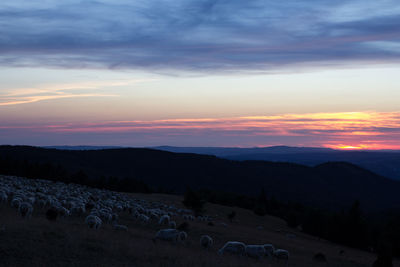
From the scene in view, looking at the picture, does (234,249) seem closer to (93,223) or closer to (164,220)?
(93,223)

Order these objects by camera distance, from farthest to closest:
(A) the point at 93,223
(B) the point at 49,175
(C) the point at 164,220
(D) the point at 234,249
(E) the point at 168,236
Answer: (B) the point at 49,175 → (C) the point at 164,220 → (A) the point at 93,223 → (E) the point at 168,236 → (D) the point at 234,249

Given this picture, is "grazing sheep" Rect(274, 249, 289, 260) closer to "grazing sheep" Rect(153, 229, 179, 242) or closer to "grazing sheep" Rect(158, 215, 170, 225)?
"grazing sheep" Rect(153, 229, 179, 242)

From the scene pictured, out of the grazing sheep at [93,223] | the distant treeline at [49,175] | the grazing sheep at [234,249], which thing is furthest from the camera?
the distant treeline at [49,175]

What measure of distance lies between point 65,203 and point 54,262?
1824 cm

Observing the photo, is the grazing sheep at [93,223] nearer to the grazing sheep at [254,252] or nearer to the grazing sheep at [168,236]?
the grazing sheep at [168,236]

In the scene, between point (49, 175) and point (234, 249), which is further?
point (49, 175)

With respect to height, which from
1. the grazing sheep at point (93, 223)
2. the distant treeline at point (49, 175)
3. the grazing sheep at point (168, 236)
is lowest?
the distant treeline at point (49, 175)

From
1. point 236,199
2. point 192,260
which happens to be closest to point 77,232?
point 192,260

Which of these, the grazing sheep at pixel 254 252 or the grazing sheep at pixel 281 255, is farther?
the grazing sheep at pixel 281 255

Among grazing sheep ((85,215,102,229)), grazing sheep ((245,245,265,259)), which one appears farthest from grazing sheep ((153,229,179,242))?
grazing sheep ((245,245,265,259))

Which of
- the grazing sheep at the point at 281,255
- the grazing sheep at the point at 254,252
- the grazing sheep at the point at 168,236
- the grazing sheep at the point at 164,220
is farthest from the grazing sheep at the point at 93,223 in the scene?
the grazing sheep at the point at 281,255

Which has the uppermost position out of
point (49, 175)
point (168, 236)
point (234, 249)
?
point (168, 236)

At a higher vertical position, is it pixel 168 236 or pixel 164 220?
pixel 168 236

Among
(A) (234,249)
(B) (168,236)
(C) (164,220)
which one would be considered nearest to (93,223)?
(B) (168,236)
